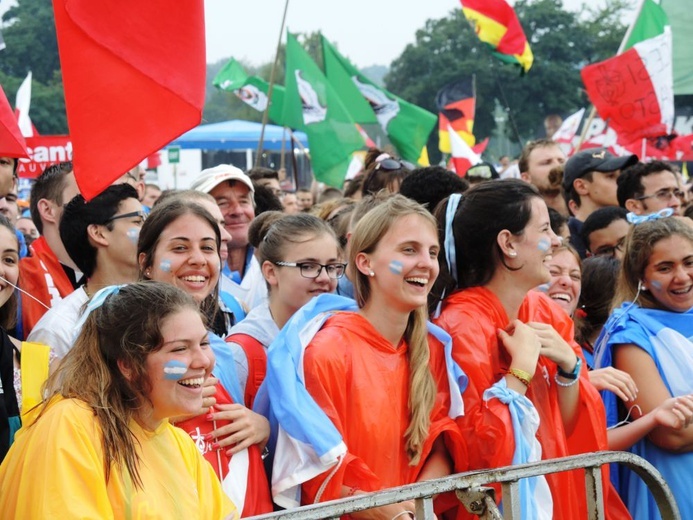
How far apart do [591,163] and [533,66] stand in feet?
145

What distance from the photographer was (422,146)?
37.5ft

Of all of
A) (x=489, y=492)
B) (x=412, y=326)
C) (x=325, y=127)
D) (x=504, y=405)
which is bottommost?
(x=489, y=492)

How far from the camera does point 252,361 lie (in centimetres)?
363

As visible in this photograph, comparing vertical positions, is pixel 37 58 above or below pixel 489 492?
above

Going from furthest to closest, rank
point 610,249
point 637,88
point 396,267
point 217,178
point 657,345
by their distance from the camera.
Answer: point 637,88 < point 610,249 < point 217,178 < point 657,345 < point 396,267

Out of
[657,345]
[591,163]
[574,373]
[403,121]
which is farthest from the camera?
[403,121]

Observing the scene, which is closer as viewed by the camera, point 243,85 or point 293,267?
point 293,267

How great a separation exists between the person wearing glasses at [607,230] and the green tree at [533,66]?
44.0 m

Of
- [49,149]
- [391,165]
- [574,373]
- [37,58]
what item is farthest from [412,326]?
[37,58]

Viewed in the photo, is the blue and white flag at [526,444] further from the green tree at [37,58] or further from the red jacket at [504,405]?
the green tree at [37,58]

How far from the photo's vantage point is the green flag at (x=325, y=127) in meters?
10.0

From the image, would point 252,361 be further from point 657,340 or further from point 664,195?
point 664,195

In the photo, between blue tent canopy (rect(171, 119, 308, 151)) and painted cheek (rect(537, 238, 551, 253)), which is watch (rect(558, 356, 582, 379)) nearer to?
painted cheek (rect(537, 238, 551, 253))

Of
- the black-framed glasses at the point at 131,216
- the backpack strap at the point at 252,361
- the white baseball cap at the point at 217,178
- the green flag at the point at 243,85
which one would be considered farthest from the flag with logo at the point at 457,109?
the backpack strap at the point at 252,361
